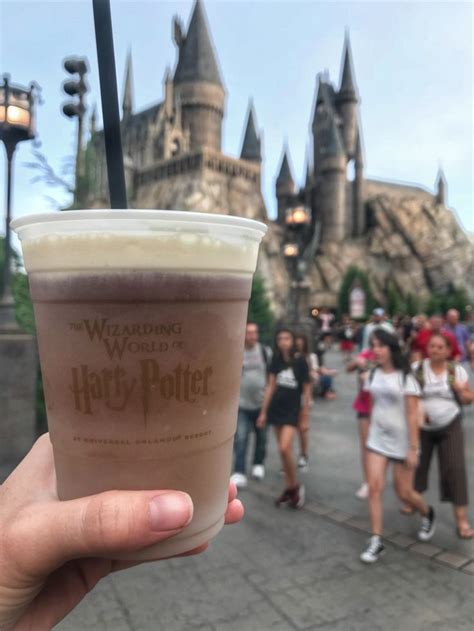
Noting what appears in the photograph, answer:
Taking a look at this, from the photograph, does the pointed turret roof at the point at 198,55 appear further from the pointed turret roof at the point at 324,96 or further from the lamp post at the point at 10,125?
the lamp post at the point at 10,125

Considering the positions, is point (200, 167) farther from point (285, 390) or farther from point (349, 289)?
point (285, 390)

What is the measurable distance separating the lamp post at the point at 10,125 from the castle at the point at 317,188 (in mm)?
51058

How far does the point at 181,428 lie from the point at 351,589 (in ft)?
11.0

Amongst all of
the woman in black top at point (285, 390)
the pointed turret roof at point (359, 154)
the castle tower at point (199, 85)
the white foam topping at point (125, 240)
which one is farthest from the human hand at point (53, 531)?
the pointed turret roof at point (359, 154)

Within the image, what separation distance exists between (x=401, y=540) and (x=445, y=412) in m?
1.27

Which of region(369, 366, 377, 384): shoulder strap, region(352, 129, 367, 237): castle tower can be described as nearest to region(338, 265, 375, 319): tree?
region(352, 129, 367, 237): castle tower

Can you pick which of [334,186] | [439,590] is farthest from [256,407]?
[334,186]

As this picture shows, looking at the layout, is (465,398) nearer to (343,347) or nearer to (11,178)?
(11,178)

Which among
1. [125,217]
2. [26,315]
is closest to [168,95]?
[26,315]

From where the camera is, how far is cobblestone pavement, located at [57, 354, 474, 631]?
134 inches

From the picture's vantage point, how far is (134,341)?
3.61ft

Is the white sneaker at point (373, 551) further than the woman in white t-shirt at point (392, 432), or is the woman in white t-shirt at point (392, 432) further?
the woman in white t-shirt at point (392, 432)

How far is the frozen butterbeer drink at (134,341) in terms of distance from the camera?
111cm

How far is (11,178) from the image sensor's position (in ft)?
21.7
